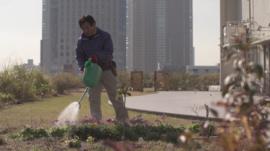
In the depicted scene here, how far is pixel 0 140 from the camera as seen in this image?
24.1ft

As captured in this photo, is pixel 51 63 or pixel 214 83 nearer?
pixel 214 83

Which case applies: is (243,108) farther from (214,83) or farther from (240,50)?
(214,83)

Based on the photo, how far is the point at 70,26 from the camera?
5991 centimetres

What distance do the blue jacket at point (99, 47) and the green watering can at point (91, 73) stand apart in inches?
10.5

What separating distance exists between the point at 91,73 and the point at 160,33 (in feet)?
221

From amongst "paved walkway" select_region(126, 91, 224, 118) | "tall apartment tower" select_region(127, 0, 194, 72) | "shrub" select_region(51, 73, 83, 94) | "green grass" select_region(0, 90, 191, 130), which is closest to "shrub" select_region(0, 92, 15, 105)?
"green grass" select_region(0, 90, 191, 130)

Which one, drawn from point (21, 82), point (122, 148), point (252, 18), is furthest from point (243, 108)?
point (252, 18)

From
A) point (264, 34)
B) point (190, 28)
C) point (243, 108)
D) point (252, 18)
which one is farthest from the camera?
point (190, 28)

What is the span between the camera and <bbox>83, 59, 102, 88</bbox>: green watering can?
866cm

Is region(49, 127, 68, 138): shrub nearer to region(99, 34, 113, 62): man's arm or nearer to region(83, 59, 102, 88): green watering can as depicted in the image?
region(83, 59, 102, 88): green watering can

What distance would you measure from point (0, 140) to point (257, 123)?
5.42m

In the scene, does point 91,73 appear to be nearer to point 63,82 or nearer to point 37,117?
point 37,117

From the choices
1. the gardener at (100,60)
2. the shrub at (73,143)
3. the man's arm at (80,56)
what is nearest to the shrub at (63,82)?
the man's arm at (80,56)

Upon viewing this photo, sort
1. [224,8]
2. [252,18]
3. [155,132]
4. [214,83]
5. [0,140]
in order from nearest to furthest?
[0,140] < [155,132] < [252,18] < [224,8] < [214,83]
